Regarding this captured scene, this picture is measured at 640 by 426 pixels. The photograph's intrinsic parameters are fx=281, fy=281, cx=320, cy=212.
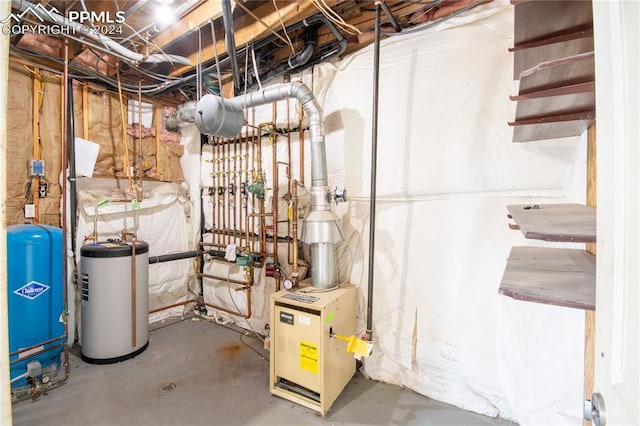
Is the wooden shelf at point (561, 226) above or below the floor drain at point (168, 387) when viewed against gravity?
above

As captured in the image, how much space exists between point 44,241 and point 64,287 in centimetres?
39

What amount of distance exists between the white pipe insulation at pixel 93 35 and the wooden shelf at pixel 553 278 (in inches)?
114

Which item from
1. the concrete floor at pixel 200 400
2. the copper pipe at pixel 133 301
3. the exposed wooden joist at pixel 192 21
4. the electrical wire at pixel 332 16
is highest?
the exposed wooden joist at pixel 192 21

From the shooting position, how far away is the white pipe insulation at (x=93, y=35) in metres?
1.78

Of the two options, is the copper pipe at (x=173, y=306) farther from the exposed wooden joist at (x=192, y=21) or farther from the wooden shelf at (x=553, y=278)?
the wooden shelf at (x=553, y=278)

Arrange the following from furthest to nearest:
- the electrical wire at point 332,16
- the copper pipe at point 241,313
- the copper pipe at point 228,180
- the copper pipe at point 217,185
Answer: the copper pipe at point 217,185
the copper pipe at point 228,180
the copper pipe at point 241,313
the electrical wire at point 332,16

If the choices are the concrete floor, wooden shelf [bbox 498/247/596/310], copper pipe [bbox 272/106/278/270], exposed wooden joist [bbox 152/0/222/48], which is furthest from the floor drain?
exposed wooden joist [bbox 152/0/222/48]

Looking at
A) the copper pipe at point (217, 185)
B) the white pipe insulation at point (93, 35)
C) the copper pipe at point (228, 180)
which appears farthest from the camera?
the copper pipe at point (217, 185)

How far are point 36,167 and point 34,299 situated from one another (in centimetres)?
113

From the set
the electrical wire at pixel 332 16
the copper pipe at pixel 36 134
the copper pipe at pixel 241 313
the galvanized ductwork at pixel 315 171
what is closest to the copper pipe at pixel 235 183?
the copper pipe at pixel 241 313

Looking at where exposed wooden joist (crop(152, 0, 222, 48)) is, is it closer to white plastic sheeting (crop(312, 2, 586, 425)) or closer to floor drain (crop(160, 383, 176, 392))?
white plastic sheeting (crop(312, 2, 586, 425))

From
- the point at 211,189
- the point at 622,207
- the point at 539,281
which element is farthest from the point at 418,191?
the point at 211,189

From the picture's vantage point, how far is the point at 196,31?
2.35m

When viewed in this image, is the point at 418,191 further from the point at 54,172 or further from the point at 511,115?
the point at 54,172
